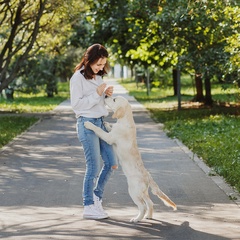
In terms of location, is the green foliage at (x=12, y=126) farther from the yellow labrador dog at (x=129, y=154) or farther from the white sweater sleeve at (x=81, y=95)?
the yellow labrador dog at (x=129, y=154)

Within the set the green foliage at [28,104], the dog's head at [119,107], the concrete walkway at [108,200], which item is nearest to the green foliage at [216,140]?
the concrete walkway at [108,200]

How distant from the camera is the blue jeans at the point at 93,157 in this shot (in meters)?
8.59

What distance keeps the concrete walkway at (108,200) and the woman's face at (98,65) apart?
5.33ft

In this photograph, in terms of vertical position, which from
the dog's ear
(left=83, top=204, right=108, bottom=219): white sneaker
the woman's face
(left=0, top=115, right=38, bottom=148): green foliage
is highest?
the woman's face

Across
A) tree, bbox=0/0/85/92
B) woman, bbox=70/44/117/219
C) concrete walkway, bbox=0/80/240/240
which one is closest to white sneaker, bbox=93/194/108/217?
woman, bbox=70/44/117/219

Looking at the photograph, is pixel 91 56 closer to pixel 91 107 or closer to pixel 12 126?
pixel 91 107

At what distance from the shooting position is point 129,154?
331 inches

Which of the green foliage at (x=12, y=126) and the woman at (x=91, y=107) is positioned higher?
the woman at (x=91, y=107)

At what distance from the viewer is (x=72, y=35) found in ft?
114

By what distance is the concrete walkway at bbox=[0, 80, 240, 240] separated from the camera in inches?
313

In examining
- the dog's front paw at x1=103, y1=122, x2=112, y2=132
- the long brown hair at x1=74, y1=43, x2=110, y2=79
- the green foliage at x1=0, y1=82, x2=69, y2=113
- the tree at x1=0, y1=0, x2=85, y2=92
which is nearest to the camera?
the long brown hair at x1=74, y1=43, x2=110, y2=79

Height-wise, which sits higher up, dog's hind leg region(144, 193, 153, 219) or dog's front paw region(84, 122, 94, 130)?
dog's front paw region(84, 122, 94, 130)

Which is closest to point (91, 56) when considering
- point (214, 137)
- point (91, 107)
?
point (91, 107)

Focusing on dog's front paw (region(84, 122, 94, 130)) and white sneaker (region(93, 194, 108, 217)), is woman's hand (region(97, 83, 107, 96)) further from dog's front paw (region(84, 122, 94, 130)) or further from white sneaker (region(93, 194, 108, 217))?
white sneaker (region(93, 194, 108, 217))
